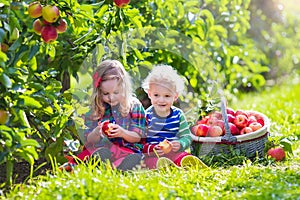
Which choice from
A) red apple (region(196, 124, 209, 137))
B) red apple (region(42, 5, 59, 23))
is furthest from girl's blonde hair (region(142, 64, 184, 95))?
red apple (region(42, 5, 59, 23))

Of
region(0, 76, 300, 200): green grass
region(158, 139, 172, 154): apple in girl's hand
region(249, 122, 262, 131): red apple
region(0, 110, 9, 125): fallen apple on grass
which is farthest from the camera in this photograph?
region(249, 122, 262, 131): red apple

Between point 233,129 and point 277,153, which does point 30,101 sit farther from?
point 277,153

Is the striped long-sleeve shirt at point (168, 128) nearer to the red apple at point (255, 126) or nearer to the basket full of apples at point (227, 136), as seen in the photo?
the basket full of apples at point (227, 136)

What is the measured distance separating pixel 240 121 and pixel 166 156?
613 mm

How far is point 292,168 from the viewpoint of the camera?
310cm

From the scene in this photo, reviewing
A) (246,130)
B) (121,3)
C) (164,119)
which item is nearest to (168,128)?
(164,119)

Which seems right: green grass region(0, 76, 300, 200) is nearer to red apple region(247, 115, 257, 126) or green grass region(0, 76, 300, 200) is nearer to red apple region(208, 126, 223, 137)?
red apple region(208, 126, 223, 137)

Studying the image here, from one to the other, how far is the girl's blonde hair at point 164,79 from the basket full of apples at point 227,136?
0.27m

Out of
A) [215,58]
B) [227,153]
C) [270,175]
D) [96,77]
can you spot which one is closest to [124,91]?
[96,77]

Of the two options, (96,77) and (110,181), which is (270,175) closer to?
(110,181)

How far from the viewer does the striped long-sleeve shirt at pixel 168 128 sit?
130 inches

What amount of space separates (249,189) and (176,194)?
35 cm

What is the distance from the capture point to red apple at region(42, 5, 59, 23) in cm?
276

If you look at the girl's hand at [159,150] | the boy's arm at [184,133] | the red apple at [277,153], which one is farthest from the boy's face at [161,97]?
the red apple at [277,153]
